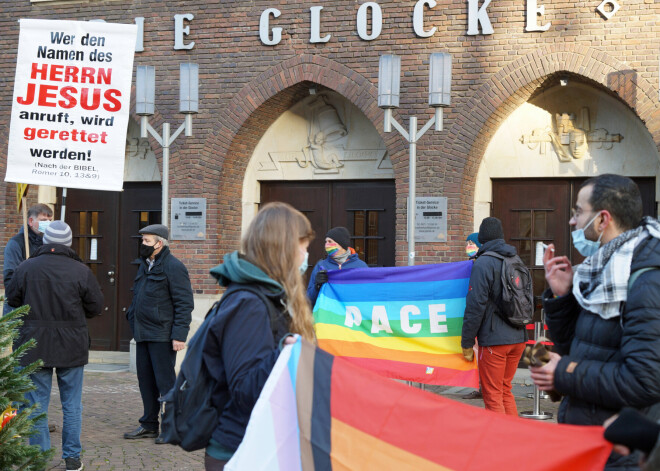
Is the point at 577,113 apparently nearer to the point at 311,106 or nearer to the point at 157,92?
the point at 311,106

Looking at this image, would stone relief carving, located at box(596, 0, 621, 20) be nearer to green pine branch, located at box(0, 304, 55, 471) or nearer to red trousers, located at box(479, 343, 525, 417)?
red trousers, located at box(479, 343, 525, 417)

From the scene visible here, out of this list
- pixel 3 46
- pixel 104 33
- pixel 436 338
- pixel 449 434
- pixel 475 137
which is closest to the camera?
pixel 449 434

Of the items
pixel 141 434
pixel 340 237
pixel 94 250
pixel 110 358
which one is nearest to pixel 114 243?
pixel 94 250

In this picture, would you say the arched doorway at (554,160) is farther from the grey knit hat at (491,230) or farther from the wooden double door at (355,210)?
the grey knit hat at (491,230)

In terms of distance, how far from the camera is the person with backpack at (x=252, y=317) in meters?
→ 3.40

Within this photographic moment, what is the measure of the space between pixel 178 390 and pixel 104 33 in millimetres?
6754

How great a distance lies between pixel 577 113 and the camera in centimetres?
1295

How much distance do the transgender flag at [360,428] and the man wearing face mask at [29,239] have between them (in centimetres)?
581

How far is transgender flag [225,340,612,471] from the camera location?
3.25m

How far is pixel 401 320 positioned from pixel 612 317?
17.8 feet

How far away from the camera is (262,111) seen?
1392cm

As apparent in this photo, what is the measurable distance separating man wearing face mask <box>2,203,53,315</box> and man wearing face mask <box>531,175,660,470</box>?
20.8 feet

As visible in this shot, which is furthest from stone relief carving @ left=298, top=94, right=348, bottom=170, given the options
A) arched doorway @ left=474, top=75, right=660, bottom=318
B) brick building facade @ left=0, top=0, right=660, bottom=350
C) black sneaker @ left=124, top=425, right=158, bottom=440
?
black sneaker @ left=124, top=425, right=158, bottom=440

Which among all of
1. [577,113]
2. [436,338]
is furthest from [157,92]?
[436,338]
